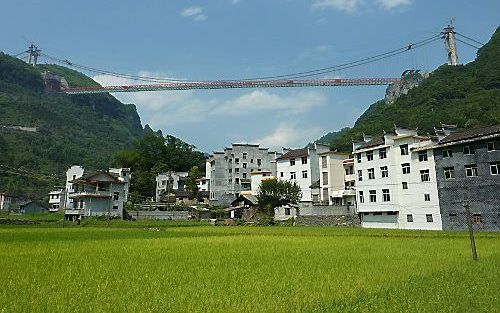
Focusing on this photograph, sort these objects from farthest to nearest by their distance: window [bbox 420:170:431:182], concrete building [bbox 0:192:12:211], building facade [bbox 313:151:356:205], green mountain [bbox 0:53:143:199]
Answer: green mountain [bbox 0:53:143:199], concrete building [bbox 0:192:12:211], building facade [bbox 313:151:356:205], window [bbox 420:170:431:182]

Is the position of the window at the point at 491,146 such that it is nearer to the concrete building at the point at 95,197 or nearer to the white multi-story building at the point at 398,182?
the white multi-story building at the point at 398,182

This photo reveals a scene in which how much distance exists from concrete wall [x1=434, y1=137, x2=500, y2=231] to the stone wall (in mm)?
11842

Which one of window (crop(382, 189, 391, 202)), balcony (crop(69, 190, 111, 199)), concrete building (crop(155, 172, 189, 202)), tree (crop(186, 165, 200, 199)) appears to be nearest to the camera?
window (crop(382, 189, 391, 202))

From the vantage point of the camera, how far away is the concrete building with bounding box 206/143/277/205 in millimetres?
86750

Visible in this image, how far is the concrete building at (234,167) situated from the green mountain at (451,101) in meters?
16.8

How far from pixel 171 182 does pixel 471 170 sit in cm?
7067

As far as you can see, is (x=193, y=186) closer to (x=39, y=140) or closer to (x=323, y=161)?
(x=323, y=161)

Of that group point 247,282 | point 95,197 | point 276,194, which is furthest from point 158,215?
point 247,282

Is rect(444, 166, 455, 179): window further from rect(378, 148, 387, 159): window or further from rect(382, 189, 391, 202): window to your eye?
rect(378, 148, 387, 159): window

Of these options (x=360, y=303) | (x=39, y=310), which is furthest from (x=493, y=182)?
(x=39, y=310)

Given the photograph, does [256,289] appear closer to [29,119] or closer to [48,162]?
[48,162]

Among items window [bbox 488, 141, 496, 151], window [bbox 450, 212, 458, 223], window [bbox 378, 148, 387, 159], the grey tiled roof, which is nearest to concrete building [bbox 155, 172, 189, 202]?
window [bbox 378, 148, 387, 159]

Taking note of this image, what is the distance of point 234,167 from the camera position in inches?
3460

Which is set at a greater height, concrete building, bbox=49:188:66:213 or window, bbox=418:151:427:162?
window, bbox=418:151:427:162
